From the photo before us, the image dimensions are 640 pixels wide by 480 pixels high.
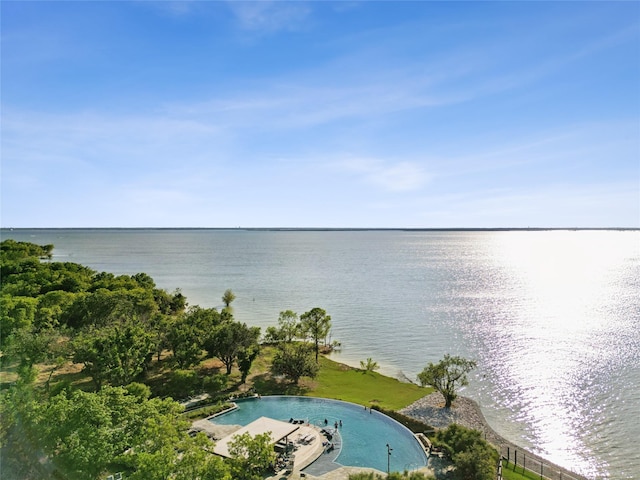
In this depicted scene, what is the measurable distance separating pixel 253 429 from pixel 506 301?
298ft

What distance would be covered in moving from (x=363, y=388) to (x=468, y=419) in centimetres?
1300

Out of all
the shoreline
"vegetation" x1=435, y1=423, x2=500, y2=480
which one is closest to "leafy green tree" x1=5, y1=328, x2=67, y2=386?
"vegetation" x1=435, y1=423, x2=500, y2=480

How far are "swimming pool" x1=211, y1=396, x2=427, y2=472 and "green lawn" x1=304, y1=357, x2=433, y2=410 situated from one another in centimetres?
349

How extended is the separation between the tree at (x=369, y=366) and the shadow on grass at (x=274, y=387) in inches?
494

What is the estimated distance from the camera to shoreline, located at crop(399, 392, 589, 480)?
3749cm

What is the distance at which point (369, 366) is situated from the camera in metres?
59.8

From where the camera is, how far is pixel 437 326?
8275cm

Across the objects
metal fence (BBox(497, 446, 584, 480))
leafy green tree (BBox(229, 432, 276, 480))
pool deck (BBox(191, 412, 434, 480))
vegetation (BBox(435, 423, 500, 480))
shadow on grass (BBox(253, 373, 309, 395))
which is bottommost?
metal fence (BBox(497, 446, 584, 480))

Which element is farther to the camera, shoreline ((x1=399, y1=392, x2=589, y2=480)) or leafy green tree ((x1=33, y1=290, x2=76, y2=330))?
leafy green tree ((x1=33, y1=290, x2=76, y2=330))

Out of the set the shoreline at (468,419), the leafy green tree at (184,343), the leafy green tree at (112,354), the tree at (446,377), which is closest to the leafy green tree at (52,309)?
the leafy green tree at (112,354)

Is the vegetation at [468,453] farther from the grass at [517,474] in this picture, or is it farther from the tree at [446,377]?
the tree at [446,377]

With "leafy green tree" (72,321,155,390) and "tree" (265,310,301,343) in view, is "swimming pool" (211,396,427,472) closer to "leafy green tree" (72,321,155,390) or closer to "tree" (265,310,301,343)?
"leafy green tree" (72,321,155,390)

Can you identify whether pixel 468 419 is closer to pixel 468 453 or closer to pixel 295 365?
pixel 468 453

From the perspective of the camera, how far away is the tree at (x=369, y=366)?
59.7 metres
